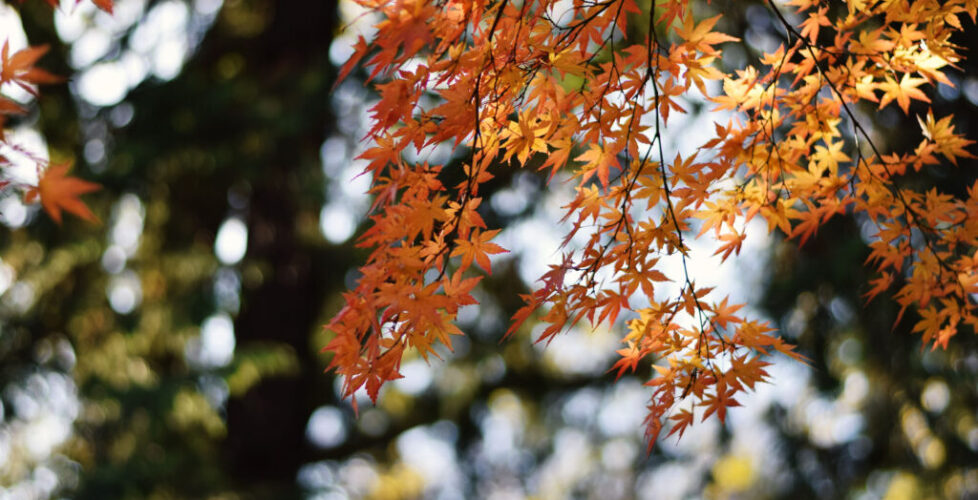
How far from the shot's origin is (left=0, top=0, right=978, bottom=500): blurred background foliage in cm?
321

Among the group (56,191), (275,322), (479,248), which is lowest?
(275,322)

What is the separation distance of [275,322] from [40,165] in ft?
10.5

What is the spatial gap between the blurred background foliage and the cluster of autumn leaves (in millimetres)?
2108

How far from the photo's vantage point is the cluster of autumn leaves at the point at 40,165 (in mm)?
690

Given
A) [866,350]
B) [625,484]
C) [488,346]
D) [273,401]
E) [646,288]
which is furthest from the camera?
[625,484]

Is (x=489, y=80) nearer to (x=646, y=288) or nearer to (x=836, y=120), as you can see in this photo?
(x=646, y=288)

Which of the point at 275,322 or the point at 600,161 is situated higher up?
the point at 600,161

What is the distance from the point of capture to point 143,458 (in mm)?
3008

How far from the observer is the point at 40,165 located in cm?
77

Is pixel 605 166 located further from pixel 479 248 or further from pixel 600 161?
pixel 479 248

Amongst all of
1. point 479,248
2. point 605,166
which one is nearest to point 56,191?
point 479,248

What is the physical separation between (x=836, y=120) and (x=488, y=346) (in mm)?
3049

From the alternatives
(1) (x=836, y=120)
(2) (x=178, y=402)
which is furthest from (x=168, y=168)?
(1) (x=836, y=120)

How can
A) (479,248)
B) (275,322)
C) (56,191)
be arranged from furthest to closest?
(275,322)
(479,248)
(56,191)
